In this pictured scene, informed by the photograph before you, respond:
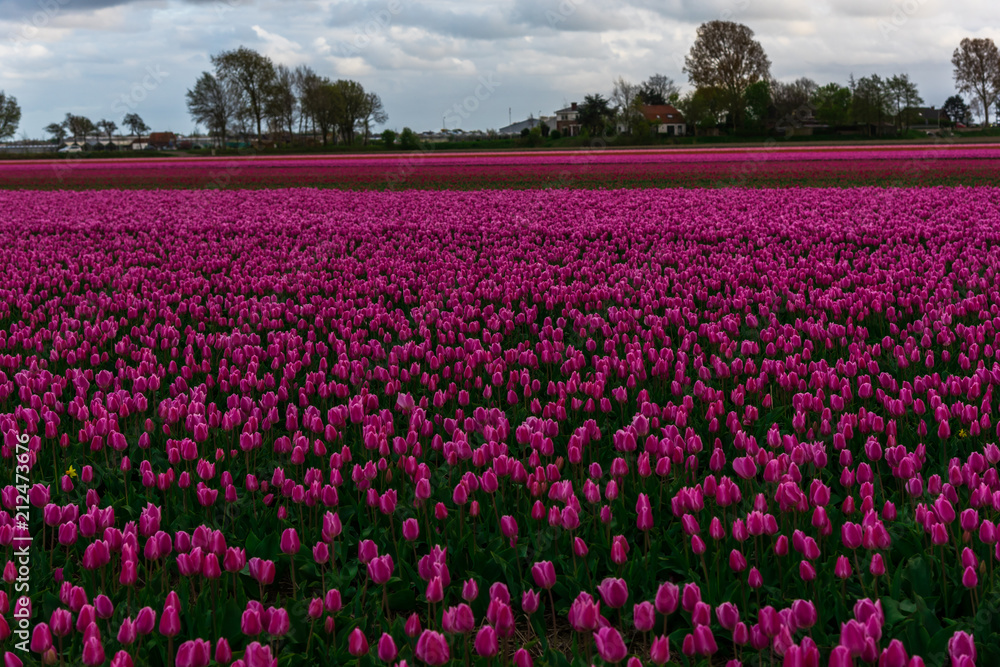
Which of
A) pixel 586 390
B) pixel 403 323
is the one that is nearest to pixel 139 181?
pixel 403 323

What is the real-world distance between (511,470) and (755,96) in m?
92.6

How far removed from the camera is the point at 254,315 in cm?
722

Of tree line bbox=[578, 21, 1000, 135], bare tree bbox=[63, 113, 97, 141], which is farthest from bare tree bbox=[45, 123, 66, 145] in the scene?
tree line bbox=[578, 21, 1000, 135]

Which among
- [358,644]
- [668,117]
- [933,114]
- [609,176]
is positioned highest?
[933,114]

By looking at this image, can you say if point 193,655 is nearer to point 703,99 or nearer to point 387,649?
point 387,649

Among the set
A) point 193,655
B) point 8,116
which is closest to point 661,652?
point 193,655

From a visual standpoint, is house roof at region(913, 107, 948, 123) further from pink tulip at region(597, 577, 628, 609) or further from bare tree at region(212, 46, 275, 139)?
pink tulip at region(597, 577, 628, 609)

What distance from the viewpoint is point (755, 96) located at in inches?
3462

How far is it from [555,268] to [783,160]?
29.6m

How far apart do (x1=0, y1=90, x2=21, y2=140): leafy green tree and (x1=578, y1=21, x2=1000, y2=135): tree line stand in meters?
76.4

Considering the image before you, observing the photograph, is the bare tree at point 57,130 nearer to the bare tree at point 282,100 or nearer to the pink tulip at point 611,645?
the bare tree at point 282,100

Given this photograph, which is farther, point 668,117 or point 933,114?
point 933,114

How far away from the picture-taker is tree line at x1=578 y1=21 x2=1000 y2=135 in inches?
3398

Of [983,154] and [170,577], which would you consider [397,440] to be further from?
[983,154]
